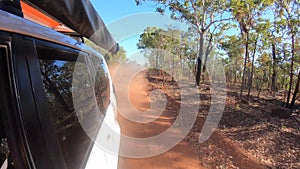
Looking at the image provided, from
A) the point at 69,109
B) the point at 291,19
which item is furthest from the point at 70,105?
the point at 291,19

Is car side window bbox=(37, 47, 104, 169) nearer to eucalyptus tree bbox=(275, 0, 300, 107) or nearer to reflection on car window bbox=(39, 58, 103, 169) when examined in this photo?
reflection on car window bbox=(39, 58, 103, 169)

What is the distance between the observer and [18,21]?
89 centimetres

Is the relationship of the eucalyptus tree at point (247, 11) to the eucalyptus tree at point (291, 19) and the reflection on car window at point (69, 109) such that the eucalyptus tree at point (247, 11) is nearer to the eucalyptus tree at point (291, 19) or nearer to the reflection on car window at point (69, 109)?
the eucalyptus tree at point (291, 19)

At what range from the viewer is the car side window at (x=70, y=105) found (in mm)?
1062

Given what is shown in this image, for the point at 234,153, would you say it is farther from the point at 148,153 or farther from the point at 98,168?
the point at 98,168

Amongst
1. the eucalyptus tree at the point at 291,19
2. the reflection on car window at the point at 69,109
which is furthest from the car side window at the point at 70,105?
the eucalyptus tree at the point at 291,19

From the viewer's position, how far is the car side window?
3.48ft

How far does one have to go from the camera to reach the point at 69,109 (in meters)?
1.32

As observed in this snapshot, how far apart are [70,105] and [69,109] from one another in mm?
43

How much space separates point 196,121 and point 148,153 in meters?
2.46

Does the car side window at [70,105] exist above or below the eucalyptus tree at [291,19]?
below

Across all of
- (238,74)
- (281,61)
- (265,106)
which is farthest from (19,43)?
(238,74)

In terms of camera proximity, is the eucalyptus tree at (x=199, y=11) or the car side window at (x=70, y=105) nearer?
the car side window at (x=70, y=105)

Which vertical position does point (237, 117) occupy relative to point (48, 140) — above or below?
below
